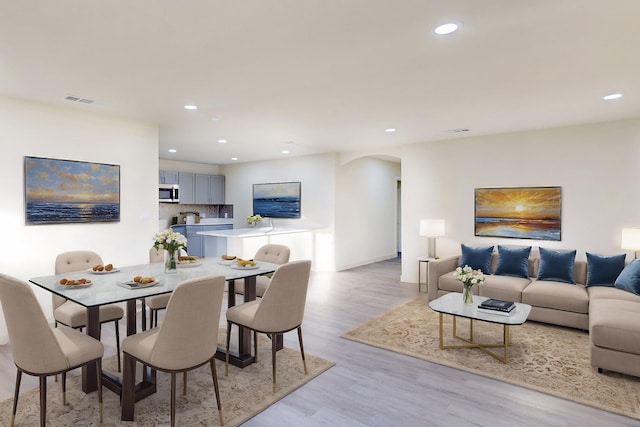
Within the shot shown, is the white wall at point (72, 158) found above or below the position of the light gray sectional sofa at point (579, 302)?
above

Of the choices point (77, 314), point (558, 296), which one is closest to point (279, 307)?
point (77, 314)

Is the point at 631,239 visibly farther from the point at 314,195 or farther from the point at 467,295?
the point at 314,195

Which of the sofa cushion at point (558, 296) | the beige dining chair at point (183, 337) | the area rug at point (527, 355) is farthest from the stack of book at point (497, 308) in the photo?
the beige dining chair at point (183, 337)

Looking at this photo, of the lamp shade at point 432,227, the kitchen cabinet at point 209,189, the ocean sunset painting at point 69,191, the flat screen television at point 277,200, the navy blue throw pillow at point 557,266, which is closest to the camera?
the ocean sunset painting at point 69,191

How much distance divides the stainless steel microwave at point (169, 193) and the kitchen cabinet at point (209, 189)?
0.54 metres

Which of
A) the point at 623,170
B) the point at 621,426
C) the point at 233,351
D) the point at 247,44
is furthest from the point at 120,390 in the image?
the point at 623,170

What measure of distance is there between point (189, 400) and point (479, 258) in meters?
4.27

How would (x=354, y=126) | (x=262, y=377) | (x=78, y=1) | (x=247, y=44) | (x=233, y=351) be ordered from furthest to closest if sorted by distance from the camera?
(x=354, y=126) < (x=233, y=351) < (x=262, y=377) < (x=247, y=44) < (x=78, y=1)

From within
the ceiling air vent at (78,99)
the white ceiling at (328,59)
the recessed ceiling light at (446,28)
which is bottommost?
the ceiling air vent at (78,99)

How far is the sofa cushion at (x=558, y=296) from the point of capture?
4133mm

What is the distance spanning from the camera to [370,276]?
7320mm

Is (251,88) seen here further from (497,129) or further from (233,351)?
(497,129)

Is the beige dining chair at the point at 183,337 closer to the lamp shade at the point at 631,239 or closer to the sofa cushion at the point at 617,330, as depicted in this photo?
the sofa cushion at the point at 617,330

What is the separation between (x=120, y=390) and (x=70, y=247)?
2328mm
